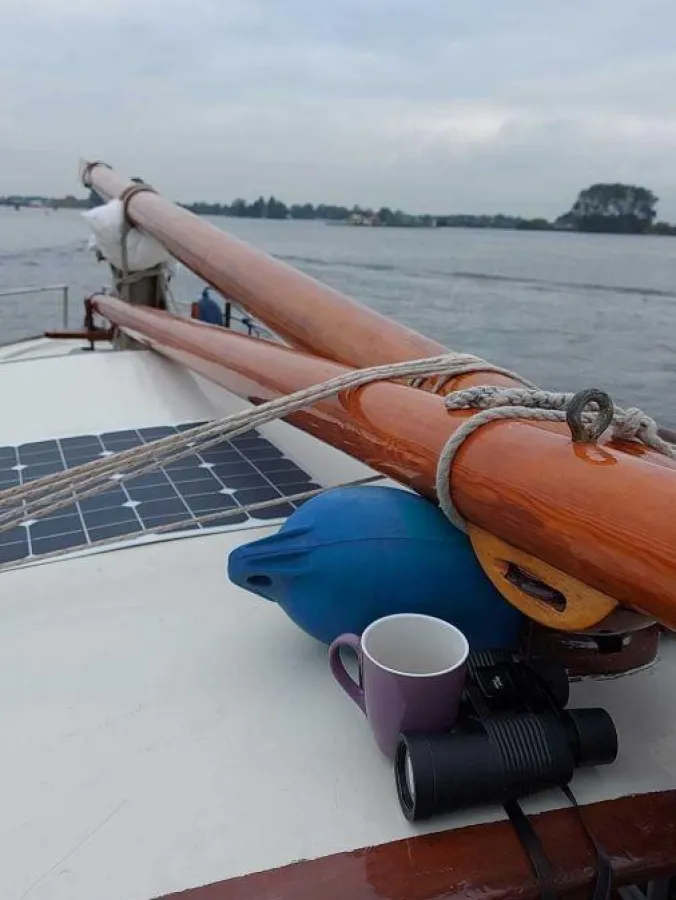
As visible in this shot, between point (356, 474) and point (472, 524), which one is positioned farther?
point (356, 474)

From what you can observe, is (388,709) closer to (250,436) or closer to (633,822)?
(633,822)

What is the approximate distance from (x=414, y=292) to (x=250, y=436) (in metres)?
14.1

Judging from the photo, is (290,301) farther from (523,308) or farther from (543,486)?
(523,308)

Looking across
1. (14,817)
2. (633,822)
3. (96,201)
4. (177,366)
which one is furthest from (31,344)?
(633,822)

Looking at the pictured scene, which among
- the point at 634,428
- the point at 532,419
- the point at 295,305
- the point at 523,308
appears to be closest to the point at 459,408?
the point at 532,419

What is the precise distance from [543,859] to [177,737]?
0.55 metres

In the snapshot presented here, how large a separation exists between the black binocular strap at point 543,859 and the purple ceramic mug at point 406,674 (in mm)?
137

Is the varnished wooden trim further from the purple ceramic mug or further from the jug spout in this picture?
the jug spout

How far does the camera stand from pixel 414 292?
16141 millimetres

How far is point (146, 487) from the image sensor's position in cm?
209

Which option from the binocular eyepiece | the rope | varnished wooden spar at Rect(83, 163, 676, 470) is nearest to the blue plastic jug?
the binocular eyepiece

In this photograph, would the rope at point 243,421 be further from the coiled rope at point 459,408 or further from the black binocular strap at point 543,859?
A: the black binocular strap at point 543,859

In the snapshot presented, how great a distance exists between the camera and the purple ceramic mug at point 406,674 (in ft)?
3.44

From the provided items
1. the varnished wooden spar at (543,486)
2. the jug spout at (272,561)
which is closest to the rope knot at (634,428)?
the varnished wooden spar at (543,486)
